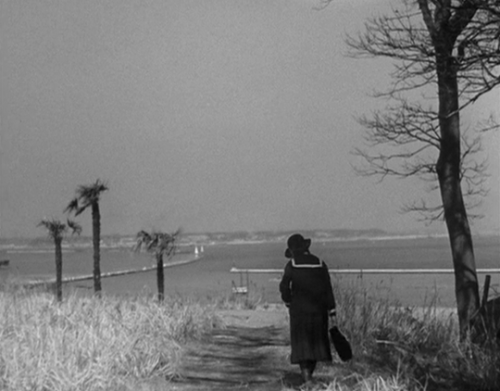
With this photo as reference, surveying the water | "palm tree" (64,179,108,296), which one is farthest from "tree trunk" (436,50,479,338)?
"palm tree" (64,179,108,296)

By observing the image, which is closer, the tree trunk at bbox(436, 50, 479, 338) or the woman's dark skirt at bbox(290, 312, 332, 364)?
the woman's dark skirt at bbox(290, 312, 332, 364)

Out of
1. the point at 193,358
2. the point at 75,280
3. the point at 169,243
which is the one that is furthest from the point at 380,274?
the point at 193,358

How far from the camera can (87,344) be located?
38.5 feet

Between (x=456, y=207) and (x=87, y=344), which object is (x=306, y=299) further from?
(x=456, y=207)

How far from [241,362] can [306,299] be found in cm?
272


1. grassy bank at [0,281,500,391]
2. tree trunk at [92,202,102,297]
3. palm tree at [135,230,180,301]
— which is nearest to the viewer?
grassy bank at [0,281,500,391]

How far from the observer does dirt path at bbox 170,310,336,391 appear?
11866mm

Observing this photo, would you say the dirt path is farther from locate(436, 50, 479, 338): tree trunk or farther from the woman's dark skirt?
locate(436, 50, 479, 338): tree trunk

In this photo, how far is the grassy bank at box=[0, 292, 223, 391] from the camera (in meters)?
10.3

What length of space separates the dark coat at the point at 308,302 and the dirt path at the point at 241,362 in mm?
502

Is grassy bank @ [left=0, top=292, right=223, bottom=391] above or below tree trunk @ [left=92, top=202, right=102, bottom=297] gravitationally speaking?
below

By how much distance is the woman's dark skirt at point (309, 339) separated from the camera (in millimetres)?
11523

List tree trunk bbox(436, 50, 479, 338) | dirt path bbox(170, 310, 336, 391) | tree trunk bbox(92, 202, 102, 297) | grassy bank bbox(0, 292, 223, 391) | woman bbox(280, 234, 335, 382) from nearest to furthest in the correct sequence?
grassy bank bbox(0, 292, 223, 391) → woman bbox(280, 234, 335, 382) → dirt path bbox(170, 310, 336, 391) → tree trunk bbox(436, 50, 479, 338) → tree trunk bbox(92, 202, 102, 297)

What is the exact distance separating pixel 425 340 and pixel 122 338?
4.97 m
